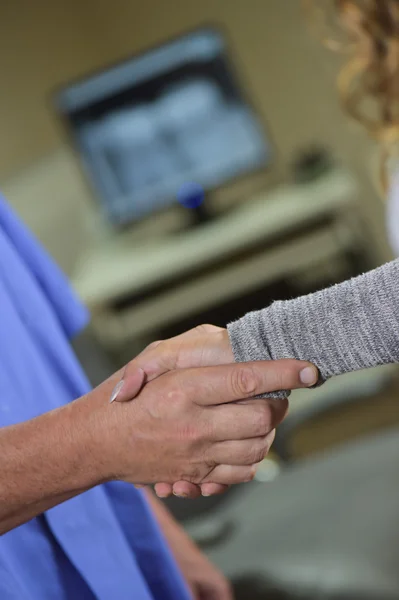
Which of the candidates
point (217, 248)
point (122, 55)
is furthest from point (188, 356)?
point (122, 55)

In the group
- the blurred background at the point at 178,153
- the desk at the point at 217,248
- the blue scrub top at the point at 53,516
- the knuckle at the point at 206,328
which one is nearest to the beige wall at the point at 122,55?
the blurred background at the point at 178,153

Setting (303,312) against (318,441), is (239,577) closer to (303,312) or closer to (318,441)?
(318,441)

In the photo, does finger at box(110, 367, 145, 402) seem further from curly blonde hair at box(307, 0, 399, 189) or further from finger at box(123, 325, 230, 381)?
curly blonde hair at box(307, 0, 399, 189)

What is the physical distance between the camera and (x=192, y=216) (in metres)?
2.43

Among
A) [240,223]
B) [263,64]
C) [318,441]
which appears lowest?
[318,441]

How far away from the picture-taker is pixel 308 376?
524 millimetres

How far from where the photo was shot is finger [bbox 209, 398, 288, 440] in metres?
0.57

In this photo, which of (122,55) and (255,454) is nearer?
(255,454)

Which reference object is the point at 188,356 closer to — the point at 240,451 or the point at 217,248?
the point at 240,451

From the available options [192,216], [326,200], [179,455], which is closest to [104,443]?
[179,455]

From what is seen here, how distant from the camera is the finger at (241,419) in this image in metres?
0.57

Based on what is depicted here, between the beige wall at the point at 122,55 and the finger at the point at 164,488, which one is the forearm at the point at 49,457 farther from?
the beige wall at the point at 122,55

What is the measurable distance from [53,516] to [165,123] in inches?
71.4

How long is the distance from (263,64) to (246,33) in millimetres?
115
